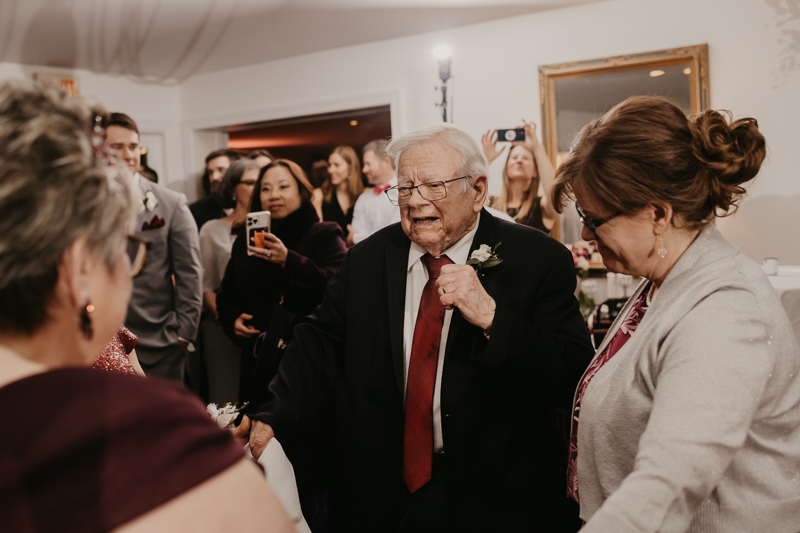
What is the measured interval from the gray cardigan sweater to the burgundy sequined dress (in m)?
1.09

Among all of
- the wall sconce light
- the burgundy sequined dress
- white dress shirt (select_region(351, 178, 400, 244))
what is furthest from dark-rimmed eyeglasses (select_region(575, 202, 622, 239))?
the wall sconce light

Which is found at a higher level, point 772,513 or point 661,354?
point 661,354

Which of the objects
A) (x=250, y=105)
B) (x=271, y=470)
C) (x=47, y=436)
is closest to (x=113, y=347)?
(x=271, y=470)

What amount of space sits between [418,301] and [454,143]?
0.50 m

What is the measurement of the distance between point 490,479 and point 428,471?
0.17m

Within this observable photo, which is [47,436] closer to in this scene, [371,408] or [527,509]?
[371,408]

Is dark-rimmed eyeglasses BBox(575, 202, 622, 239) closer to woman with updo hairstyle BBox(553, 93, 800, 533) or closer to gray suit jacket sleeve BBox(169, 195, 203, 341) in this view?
woman with updo hairstyle BBox(553, 93, 800, 533)

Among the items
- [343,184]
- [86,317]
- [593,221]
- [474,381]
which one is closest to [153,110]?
[343,184]

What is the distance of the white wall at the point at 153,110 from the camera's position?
543cm

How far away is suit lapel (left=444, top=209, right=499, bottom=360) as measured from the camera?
1.63 meters

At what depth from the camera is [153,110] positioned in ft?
18.9

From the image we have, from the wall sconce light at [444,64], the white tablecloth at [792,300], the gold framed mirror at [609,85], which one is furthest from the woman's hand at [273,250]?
the white tablecloth at [792,300]

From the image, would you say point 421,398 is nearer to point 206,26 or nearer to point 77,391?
point 77,391

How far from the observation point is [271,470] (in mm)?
1447
